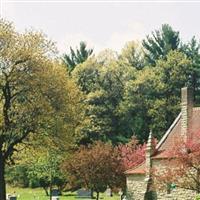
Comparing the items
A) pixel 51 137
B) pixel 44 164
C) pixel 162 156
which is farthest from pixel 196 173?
pixel 44 164

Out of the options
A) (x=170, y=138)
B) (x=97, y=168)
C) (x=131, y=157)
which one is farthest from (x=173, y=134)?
(x=131, y=157)

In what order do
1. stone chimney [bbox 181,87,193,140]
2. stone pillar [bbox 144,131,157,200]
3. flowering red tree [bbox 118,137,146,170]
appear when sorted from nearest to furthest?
stone chimney [bbox 181,87,193,140] < stone pillar [bbox 144,131,157,200] < flowering red tree [bbox 118,137,146,170]

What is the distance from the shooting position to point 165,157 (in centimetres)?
3478

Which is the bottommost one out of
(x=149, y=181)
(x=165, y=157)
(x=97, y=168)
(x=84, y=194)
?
(x=84, y=194)

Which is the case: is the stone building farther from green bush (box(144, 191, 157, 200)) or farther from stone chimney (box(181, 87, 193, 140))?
green bush (box(144, 191, 157, 200))

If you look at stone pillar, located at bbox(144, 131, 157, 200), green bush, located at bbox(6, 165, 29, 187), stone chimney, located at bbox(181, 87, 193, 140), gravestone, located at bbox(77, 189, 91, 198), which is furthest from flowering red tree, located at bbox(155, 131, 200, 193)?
green bush, located at bbox(6, 165, 29, 187)

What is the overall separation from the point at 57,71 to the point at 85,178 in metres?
8.41

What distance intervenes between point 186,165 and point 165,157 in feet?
15.4

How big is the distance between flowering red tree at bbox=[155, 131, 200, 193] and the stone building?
215 cm

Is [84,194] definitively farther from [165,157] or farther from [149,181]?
[165,157]

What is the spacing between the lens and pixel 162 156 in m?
35.6

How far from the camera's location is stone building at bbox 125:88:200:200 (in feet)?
114

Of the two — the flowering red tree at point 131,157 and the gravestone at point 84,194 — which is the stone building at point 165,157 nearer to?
the flowering red tree at point 131,157

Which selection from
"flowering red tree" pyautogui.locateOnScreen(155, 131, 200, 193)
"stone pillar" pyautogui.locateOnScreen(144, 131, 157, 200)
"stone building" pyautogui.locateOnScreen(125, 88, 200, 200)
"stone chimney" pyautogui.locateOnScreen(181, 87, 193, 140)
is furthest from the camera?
"stone pillar" pyautogui.locateOnScreen(144, 131, 157, 200)
